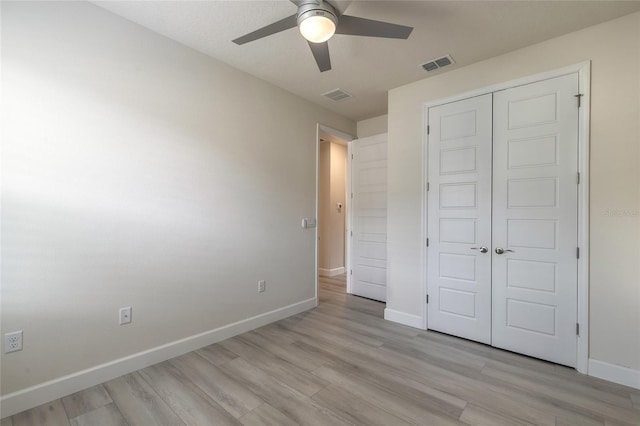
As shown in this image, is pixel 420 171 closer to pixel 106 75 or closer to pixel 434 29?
pixel 434 29

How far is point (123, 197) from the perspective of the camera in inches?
88.2

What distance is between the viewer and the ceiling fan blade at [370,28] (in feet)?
5.63

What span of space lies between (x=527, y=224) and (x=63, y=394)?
3903 millimetres

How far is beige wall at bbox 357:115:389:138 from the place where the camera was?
14.4 ft

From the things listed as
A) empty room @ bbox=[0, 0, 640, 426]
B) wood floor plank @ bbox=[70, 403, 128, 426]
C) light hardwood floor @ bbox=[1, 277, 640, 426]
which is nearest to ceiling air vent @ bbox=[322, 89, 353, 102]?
empty room @ bbox=[0, 0, 640, 426]

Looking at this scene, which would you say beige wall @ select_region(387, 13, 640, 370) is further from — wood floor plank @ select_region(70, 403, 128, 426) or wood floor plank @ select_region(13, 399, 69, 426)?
wood floor plank @ select_region(13, 399, 69, 426)

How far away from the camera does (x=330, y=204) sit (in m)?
5.72

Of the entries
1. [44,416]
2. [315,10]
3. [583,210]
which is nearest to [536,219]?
[583,210]

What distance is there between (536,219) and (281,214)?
2605 mm

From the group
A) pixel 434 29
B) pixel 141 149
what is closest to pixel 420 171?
pixel 434 29

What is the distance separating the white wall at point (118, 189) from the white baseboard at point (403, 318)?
1.48 meters

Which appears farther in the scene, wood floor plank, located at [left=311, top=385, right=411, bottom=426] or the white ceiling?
the white ceiling

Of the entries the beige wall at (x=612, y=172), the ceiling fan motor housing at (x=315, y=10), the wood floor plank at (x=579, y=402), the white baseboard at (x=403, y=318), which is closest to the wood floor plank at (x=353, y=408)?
the wood floor plank at (x=579, y=402)

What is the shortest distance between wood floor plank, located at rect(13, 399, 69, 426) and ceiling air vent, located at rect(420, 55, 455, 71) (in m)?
4.02
